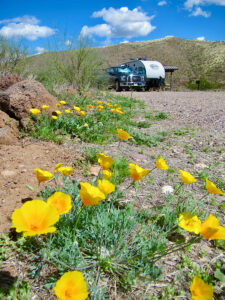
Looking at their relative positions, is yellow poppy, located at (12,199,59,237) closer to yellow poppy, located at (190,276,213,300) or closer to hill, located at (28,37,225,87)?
yellow poppy, located at (190,276,213,300)

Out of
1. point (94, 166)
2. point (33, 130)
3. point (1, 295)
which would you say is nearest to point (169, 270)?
point (1, 295)

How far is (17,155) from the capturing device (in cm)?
283

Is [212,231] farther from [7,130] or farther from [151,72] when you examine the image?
[151,72]

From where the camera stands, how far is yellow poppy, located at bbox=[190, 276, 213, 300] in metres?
1.06

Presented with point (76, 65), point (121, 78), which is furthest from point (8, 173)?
point (121, 78)

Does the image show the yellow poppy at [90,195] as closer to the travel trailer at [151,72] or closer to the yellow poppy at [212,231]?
the yellow poppy at [212,231]

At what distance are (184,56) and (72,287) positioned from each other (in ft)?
174

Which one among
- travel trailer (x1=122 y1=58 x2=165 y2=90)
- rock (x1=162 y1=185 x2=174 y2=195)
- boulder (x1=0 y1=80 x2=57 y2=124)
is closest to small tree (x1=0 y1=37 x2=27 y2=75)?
boulder (x1=0 y1=80 x2=57 y2=124)

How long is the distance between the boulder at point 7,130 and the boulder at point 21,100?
0.16 meters

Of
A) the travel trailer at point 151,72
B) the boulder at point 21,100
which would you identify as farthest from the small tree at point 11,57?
the travel trailer at point 151,72

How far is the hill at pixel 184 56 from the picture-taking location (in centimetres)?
3734

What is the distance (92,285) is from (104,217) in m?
0.46

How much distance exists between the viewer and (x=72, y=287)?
957mm

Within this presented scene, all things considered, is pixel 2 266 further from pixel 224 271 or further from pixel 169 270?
pixel 224 271
